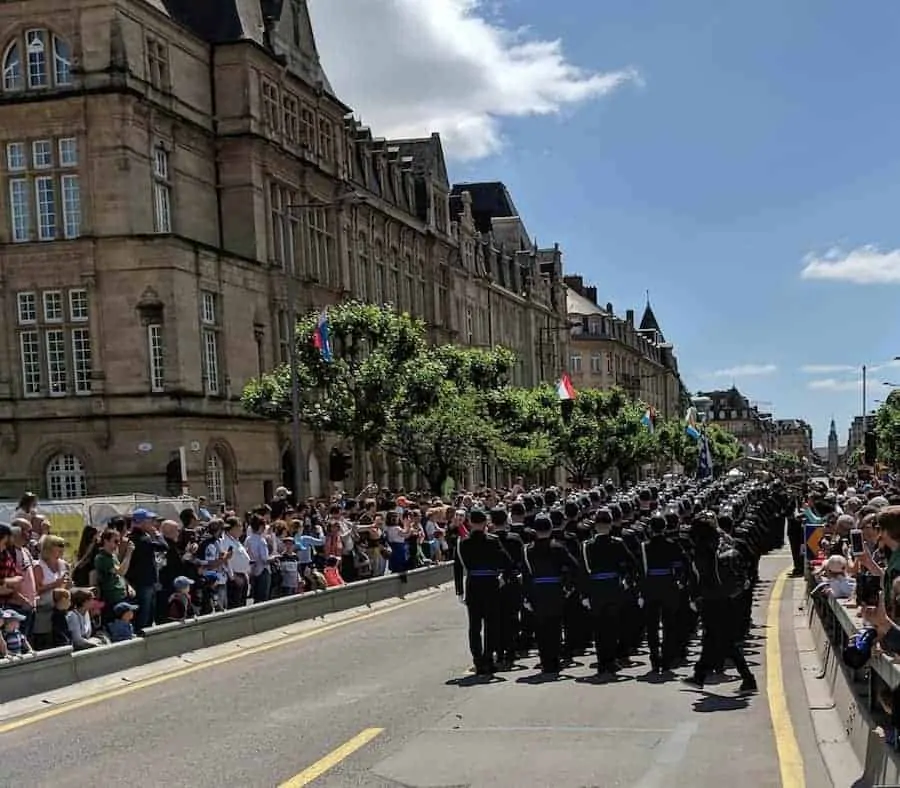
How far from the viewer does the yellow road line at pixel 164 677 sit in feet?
36.4

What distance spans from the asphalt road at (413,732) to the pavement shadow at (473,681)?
1.2 inches

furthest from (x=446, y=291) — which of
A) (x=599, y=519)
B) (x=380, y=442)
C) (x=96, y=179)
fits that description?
(x=599, y=519)

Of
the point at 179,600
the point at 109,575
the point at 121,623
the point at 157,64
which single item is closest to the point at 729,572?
the point at 121,623

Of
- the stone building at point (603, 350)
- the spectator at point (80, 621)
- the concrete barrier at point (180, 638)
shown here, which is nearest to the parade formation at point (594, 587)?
the concrete barrier at point (180, 638)

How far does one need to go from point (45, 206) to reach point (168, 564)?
2076 cm

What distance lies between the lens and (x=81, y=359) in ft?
112

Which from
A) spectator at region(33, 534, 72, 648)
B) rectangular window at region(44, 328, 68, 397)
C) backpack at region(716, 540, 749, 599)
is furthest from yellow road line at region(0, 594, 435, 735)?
rectangular window at region(44, 328, 68, 397)

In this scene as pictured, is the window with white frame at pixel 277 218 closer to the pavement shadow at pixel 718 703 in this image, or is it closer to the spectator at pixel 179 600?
the spectator at pixel 179 600

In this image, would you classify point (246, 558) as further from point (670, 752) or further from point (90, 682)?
point (670, 752)

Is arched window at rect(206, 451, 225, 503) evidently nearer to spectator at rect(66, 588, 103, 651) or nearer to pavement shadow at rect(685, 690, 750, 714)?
spectator at rect(66, 588, 103, 651)

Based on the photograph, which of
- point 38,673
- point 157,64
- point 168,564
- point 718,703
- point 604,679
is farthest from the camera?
point 157,64

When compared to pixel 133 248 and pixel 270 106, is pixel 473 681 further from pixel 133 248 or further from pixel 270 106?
pixel 270 106

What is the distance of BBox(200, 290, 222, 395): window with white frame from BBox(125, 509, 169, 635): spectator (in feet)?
67.7

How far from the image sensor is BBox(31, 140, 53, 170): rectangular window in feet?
111
